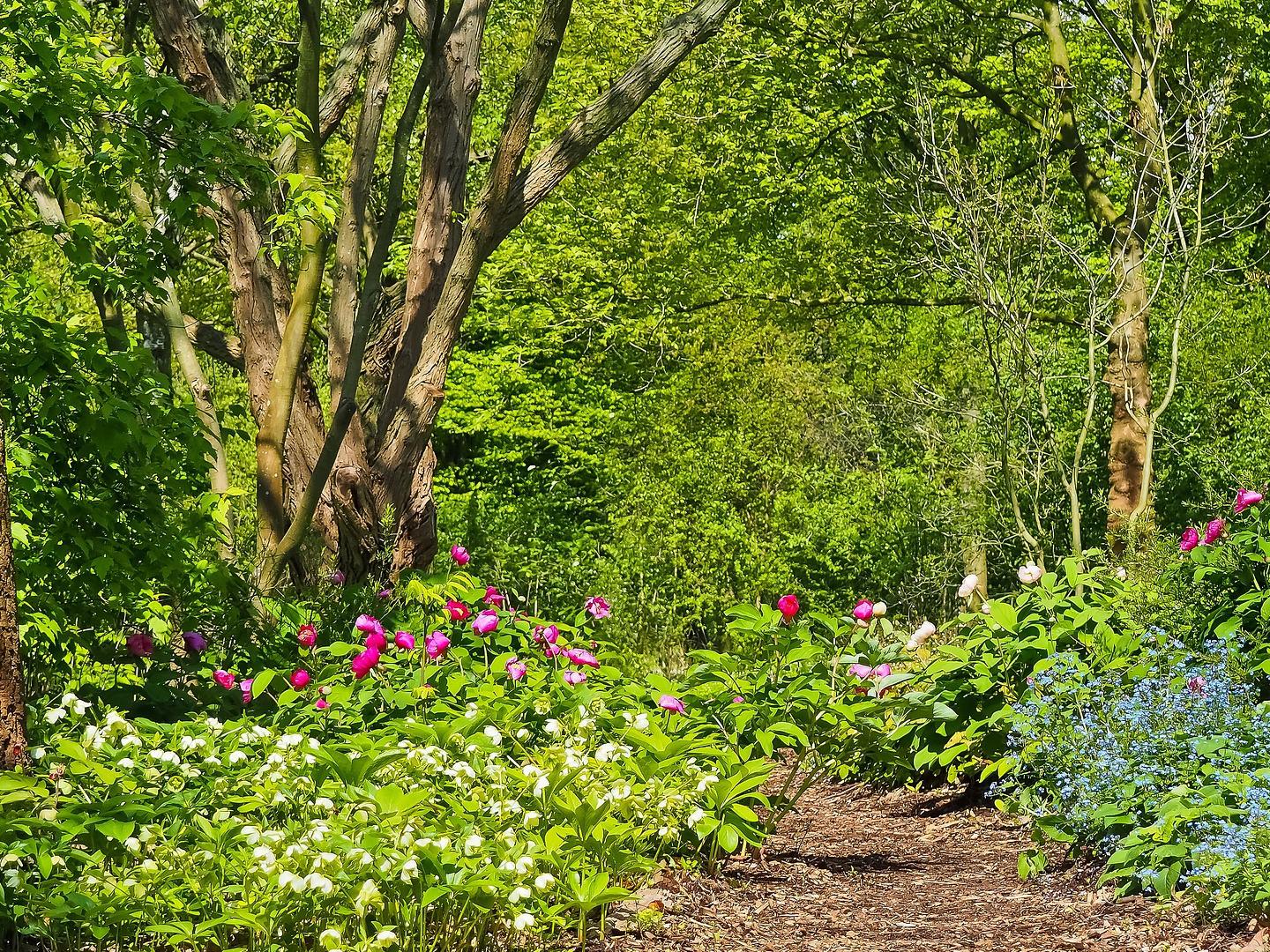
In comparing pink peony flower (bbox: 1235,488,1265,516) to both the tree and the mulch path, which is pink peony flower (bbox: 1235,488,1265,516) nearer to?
the mulch path

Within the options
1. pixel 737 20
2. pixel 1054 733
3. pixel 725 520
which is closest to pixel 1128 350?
pixel 725 520

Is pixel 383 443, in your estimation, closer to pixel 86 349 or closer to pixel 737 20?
pixel 86 349

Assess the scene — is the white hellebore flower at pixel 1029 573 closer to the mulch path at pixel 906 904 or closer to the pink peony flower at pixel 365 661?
the mulch path at pixel 906 904

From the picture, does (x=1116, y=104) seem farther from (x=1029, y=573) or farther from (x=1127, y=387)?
(x=1029, y=573)

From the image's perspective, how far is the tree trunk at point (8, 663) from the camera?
3217 mm

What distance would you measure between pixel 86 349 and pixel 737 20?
1047cm

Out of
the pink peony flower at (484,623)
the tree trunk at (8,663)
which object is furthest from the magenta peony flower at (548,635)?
the tree trunk at (8,663)

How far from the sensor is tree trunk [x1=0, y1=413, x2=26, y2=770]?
127 inches

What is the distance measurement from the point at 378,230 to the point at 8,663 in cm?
316

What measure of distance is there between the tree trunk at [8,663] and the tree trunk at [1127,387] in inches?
321

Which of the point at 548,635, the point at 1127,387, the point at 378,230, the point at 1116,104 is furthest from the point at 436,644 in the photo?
the point at 1116,104

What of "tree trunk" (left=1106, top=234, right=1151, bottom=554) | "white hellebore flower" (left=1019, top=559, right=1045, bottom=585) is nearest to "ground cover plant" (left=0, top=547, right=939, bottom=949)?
"white hellebore flower" (left=1019, top=559, right=1045, bottom=585)

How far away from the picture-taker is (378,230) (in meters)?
5.91

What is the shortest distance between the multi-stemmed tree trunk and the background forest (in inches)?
5.0
